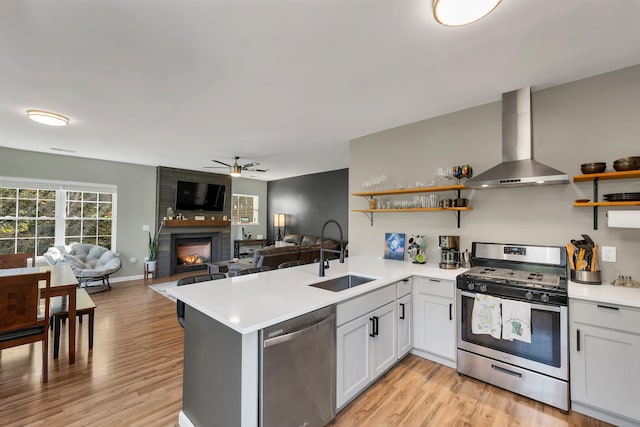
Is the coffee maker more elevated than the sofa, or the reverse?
the coffee maker

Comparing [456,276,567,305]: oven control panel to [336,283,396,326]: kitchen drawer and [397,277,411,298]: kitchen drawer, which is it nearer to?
[397,277,411,298]: kitchen drawer

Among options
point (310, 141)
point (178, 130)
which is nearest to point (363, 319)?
point (310, 141)

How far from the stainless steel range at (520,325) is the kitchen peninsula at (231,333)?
2.74 feet

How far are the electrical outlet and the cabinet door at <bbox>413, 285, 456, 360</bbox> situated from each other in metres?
1.22

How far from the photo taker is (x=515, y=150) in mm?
2592

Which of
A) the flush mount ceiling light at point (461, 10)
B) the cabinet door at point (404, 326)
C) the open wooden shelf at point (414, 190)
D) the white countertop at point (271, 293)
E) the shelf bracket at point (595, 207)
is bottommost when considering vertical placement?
the cabinet door at point (404, 326)

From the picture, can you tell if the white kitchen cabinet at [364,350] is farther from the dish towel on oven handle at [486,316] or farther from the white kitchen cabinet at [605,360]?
the white kitchen cabinet at [605,360]

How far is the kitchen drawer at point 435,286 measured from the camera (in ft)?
8.08

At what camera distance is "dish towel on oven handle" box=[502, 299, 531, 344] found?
6.75 feet

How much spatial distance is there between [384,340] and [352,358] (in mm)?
454

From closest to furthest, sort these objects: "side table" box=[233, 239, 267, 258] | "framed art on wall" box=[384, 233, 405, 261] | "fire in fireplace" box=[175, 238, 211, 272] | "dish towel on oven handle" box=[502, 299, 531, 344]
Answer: "dish towel on oven handle" box=[502, 299, 531, 344] → "framed art on wall" box=[384, 233, 405, 261] → "fire in fireplace" box=[175, 238, 211, 272] → "side table" box=[233, 239, 267, 258]

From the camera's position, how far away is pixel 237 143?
4438mm

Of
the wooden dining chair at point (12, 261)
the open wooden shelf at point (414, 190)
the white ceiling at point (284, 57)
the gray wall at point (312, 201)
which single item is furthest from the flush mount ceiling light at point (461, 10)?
the gray wall at point (312, 201)

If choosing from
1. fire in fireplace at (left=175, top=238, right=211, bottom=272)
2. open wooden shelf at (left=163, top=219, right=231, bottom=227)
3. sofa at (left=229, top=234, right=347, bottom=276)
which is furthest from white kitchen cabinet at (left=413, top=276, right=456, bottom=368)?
fire in fireplace at (left=175, top=238, right=211, bottom=272)
